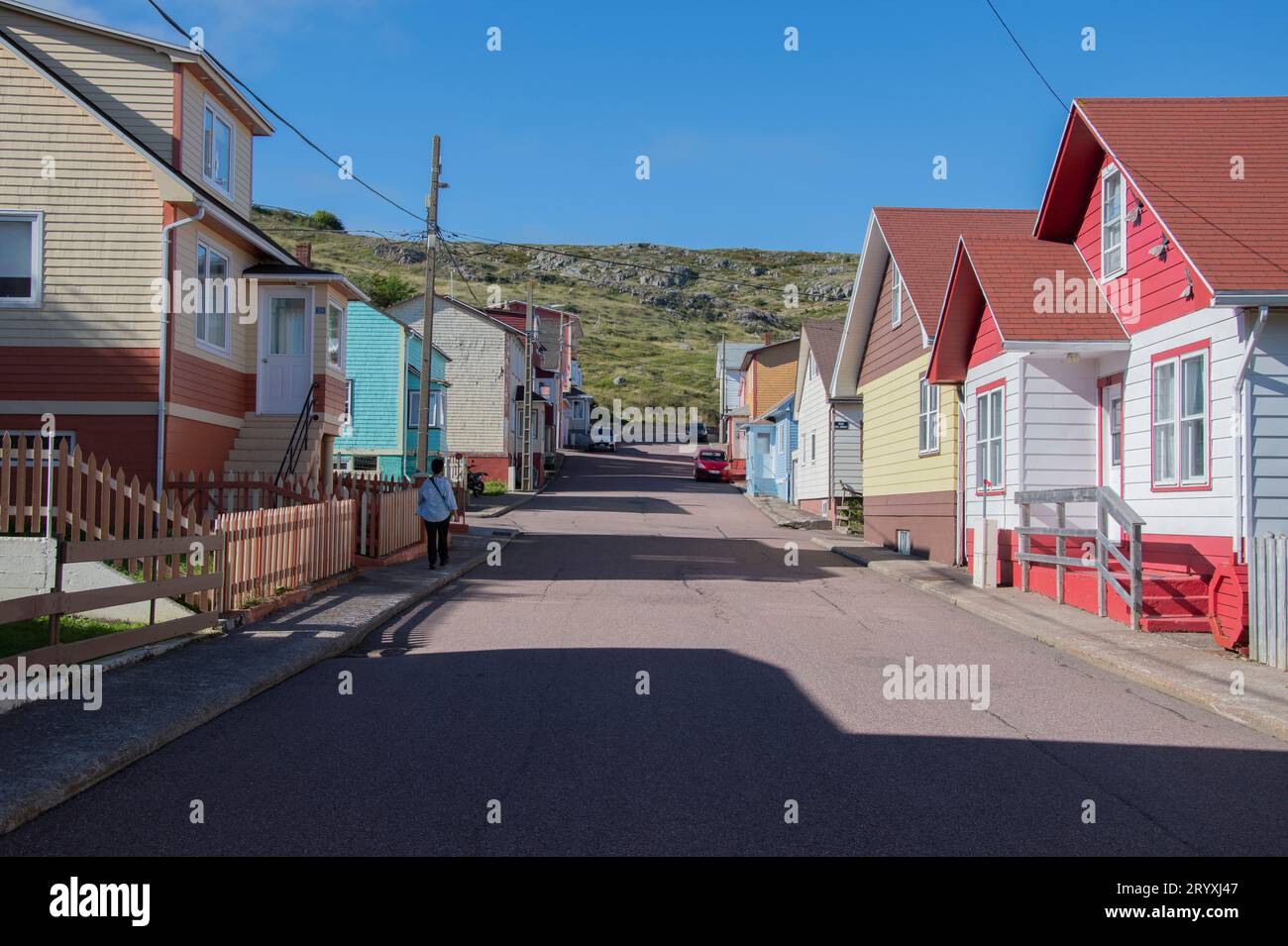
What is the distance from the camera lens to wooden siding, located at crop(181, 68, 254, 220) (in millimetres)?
19578

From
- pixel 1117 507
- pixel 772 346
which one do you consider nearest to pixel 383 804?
pixel 1117 507

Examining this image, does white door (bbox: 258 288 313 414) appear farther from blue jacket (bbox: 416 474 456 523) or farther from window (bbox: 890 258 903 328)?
window (bbox: 890 258 903 328)

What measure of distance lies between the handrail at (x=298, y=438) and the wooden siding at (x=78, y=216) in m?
3.78

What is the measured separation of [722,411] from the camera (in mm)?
75750

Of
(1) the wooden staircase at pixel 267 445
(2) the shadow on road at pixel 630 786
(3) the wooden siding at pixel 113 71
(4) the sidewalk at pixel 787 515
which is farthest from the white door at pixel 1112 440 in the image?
(4) the sidewalk at pixel 787 515

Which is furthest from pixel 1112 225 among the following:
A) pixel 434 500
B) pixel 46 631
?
pixel 46 631

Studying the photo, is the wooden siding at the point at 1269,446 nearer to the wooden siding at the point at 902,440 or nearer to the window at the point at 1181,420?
the window at the point at 1181,420

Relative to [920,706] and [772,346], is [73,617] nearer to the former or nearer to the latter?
[920,706]

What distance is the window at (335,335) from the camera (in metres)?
22.4

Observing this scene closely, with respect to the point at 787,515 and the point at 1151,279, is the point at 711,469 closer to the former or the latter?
the point at 787,515

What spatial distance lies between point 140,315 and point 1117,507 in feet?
47.3

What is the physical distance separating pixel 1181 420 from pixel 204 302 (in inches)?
608

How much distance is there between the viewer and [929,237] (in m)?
24.1

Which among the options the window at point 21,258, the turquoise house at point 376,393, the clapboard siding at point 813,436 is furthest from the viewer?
the turquoise house at point 376,393
